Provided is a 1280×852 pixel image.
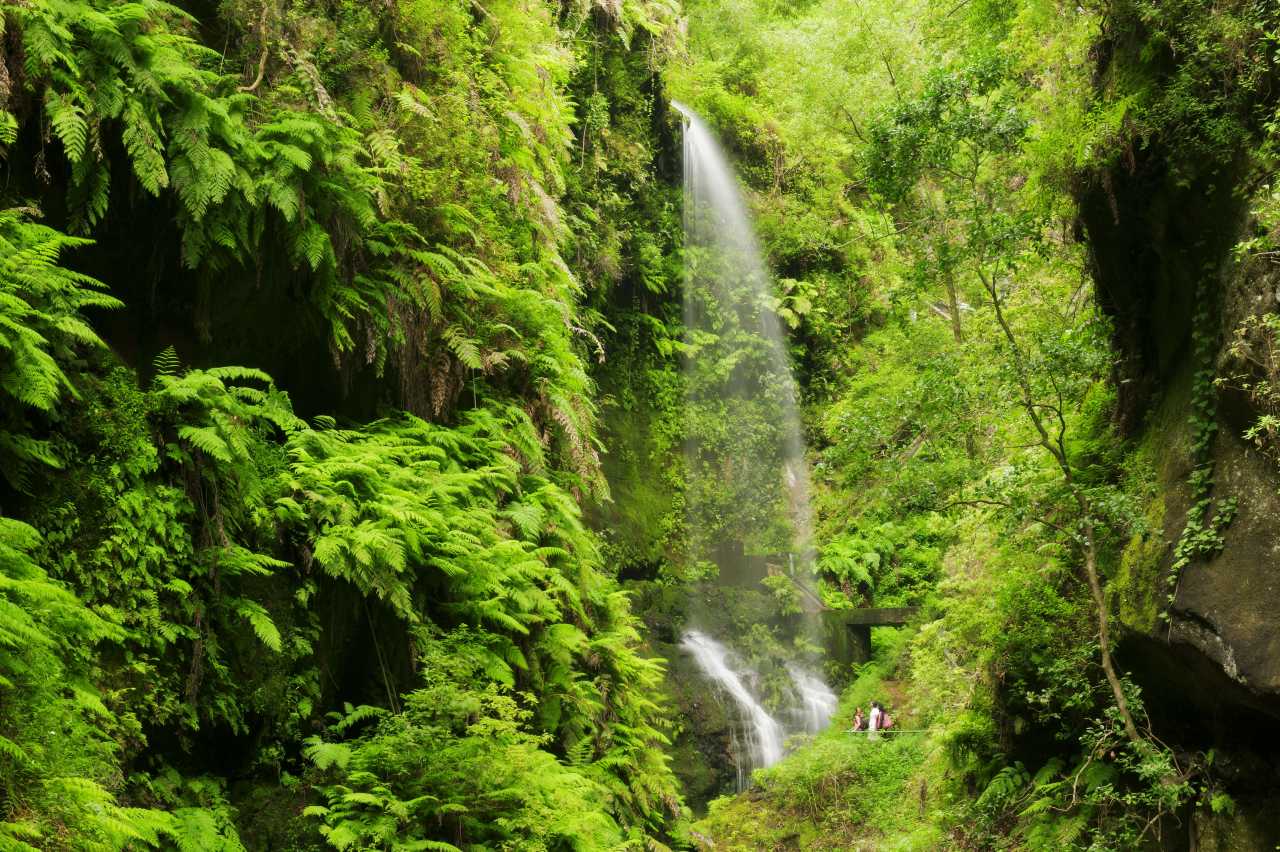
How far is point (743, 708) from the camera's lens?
15414 mm

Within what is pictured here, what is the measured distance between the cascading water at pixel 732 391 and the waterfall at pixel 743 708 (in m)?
2.45

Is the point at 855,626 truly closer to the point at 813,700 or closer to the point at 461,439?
the point at 813,700

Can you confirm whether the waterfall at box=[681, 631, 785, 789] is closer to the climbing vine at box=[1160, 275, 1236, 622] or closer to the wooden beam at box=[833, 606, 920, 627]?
the wooden beam at box=[833, 606, 920, 627]

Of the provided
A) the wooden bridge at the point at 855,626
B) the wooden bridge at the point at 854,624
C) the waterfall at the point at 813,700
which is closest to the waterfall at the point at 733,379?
the wooden bridge at the point at 854,624

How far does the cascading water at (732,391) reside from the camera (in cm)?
1944

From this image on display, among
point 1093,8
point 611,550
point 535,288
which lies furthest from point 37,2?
point 611,550

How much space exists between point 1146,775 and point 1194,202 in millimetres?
4679

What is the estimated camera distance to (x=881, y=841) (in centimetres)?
1191

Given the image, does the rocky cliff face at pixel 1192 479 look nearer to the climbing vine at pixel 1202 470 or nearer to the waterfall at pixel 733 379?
the climbing vine at pixel 1202 470

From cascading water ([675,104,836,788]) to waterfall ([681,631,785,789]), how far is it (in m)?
2.45

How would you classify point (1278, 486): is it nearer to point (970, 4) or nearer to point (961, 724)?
point (961, 724)

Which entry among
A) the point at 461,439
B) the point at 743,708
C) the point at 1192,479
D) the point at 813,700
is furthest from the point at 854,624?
the point at 461,439

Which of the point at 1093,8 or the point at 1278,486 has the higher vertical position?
the point at 1093,8

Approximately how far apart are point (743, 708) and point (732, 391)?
717 cm
